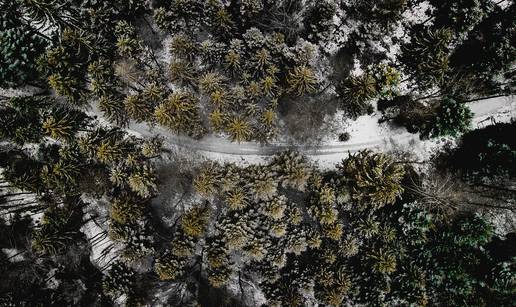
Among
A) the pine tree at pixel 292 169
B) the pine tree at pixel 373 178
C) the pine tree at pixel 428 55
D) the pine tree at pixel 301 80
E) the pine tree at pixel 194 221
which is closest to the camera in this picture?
the pine tree at pixel 373 178

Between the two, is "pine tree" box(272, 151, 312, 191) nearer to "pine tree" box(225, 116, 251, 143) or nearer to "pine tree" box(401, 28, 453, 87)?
"pine tree" box(225, 116, 251, 143)

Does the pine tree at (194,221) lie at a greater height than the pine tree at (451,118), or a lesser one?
lesser

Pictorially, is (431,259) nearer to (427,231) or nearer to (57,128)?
(427,231)

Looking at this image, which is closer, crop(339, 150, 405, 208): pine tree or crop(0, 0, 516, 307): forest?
crop(339, 150, 405, 208): pine tree

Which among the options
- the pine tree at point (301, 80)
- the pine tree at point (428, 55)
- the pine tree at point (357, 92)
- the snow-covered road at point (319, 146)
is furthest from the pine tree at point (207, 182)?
the pine tree at point (428, 55)

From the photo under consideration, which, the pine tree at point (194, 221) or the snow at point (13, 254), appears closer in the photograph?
the pine tree at point (194, 221)

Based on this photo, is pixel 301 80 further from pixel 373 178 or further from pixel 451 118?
pixel 451 118

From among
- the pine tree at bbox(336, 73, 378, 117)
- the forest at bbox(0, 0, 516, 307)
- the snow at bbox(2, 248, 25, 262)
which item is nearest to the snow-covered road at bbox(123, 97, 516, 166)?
the forest at bbox(0, 0, 516, 307)

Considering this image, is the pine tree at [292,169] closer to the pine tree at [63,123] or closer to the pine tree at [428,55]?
the pine tree at [428,55]

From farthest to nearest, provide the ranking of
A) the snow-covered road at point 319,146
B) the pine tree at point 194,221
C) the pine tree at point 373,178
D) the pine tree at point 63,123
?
1. the snow-covered road at point 319,146
2. the pine tree at point 194,221
3. the pine tree at point 63,123
4. the pine tree at point 373,178
